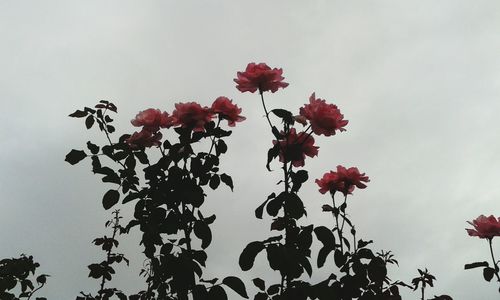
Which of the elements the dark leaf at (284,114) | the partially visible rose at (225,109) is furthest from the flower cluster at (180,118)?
the dark leaf at (284,114)

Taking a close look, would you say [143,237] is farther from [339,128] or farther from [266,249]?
[339,128]

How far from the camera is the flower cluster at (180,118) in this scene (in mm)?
2857

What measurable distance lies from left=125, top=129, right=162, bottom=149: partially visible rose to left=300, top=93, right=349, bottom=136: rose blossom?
102 centimetres

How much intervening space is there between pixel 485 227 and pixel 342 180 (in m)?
1.11

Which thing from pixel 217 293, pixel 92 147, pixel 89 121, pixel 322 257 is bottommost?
pixel 217 293

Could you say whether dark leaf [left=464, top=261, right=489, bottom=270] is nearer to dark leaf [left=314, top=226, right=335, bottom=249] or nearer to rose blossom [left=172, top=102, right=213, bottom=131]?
dark leaf [left=314, top=226, right=335, bottom=249]

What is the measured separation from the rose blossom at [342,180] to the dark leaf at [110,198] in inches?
64.7

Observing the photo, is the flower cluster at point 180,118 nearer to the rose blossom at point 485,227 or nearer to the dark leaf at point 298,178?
the dark leaf at point 298,178

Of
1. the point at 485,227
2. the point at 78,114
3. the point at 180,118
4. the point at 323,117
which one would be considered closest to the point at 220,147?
the point at 180,118

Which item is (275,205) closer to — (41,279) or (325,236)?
(325,236)

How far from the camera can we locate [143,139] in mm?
2912

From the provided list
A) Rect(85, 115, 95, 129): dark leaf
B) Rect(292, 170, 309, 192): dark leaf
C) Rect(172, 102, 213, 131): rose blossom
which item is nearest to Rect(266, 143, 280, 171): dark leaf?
Rect(292, 170, 309, 192): dark leaf

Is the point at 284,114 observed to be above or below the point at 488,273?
above

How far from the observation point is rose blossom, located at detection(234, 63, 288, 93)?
3.03 metres
